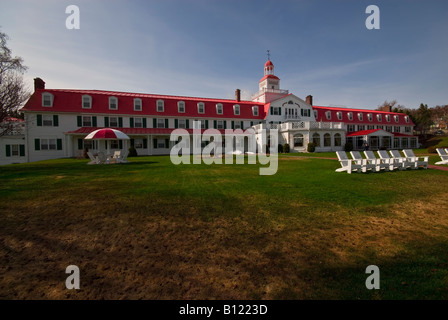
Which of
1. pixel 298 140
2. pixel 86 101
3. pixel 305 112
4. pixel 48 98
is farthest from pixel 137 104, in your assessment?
pixel 305 112

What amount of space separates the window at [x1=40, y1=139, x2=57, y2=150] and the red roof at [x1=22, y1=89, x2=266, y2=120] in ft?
12.7

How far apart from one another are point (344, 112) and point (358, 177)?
39.7 m

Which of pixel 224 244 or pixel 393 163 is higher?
pixel 393 163

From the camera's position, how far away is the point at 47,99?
27.9 metres

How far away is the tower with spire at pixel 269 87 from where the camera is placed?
41281 mm

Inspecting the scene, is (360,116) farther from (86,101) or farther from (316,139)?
(86,101)

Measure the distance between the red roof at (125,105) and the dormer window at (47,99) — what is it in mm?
349

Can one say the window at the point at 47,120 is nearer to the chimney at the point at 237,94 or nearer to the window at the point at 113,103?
the window at the point at 113,103

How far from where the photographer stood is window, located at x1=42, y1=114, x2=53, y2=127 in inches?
1077

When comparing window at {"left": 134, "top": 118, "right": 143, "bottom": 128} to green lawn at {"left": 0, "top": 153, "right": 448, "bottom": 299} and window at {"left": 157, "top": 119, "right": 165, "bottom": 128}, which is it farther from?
green lawn at {"left": 0, "top": 153, "right": 448, "bottom": 299}

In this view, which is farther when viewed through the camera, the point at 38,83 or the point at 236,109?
the point at 236,109

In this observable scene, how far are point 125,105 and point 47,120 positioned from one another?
31.5 ft

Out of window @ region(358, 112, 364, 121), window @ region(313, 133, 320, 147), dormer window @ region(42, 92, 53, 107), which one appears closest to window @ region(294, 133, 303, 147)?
window @ region(313, 133, 320, 147)
